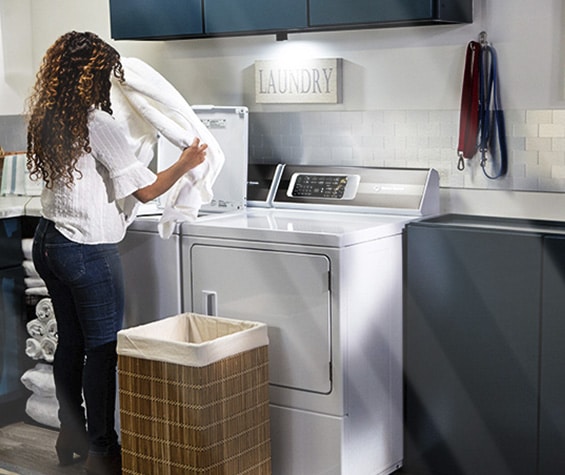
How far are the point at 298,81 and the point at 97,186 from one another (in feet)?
1.83

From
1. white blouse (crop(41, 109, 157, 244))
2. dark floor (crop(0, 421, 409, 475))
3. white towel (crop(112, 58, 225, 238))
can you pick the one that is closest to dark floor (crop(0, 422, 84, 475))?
dark floor (crop(0, 421, 409, 475))

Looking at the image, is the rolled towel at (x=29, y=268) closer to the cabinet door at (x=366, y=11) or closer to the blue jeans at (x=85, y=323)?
the blue jeans at (x=85, y=323)

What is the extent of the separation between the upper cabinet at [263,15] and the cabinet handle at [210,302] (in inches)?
21.5

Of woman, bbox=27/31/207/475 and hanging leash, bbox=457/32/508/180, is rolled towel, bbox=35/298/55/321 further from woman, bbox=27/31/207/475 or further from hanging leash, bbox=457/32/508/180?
hanging leash, bbox=457/32/508/180

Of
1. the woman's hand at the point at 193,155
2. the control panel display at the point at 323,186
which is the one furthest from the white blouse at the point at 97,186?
the control panel display at the point at 323,186

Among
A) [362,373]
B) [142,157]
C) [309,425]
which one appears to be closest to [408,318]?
[362,373]

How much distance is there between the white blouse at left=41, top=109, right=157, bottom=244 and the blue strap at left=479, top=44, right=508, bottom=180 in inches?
26.7

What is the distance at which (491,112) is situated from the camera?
208 centimetres

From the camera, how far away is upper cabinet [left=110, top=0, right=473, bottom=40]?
6.70ft

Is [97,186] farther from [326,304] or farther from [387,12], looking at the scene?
[387,12]

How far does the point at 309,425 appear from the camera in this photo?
2033 mm

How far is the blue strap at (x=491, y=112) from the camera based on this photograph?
2068 mm

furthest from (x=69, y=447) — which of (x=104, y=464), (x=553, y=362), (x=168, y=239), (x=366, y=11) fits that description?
(x=366, y=11)

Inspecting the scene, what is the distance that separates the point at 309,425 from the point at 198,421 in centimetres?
25
